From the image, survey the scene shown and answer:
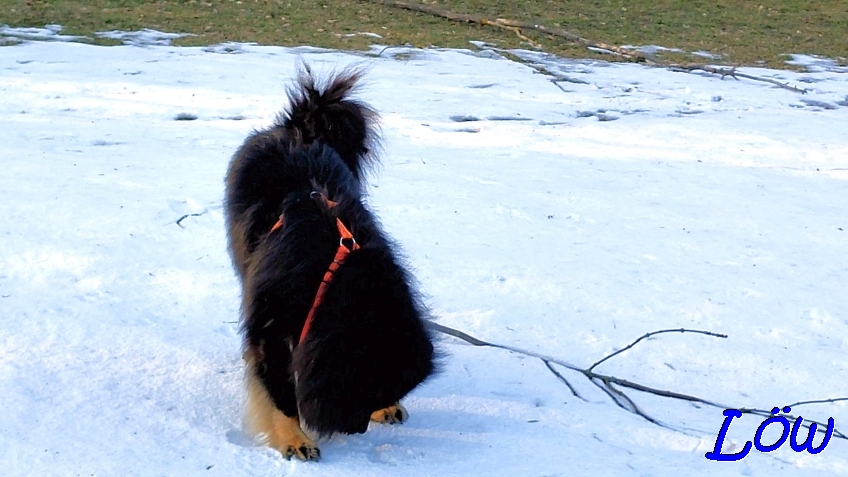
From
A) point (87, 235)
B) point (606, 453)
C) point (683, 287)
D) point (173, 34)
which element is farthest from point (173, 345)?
point (173, 34)

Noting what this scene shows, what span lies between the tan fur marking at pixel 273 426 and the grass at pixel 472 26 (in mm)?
8905

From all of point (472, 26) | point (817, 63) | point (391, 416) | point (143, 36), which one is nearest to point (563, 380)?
point (391, 416)

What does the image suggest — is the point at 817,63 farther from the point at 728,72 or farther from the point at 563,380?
the point at 563,380

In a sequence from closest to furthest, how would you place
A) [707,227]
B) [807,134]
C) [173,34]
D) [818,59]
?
[707,227] < [807,134] < [173,34] < [818,59]

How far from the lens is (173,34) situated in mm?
11289

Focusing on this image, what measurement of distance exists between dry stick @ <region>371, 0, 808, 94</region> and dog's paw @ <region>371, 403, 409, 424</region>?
868 cm

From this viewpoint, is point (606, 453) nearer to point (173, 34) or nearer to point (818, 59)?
point (173, 34)

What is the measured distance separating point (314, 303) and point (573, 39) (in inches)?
430

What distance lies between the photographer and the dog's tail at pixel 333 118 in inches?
141

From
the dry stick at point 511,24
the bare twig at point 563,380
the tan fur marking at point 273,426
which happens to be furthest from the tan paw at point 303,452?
the dry stick at point 511,24

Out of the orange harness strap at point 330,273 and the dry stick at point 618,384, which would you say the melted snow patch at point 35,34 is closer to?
the dry stick at point 618,384

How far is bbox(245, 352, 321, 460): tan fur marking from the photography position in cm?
277

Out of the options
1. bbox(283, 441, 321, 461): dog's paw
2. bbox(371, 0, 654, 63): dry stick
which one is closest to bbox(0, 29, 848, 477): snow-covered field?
bbox(283, 441, 321, 461): dog's paw

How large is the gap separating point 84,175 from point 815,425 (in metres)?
4.47
